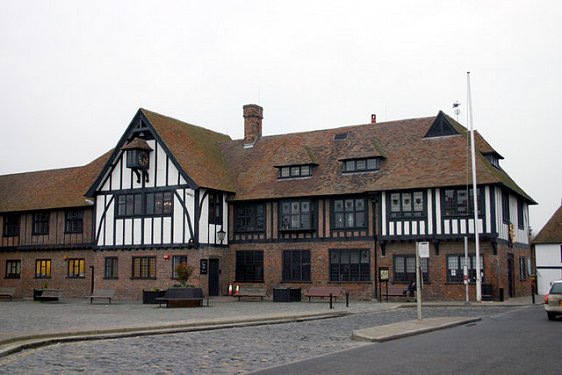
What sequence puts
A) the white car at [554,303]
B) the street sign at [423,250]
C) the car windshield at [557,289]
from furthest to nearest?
the street sign at [423,250]
the car windshield at [557,289]
the white car at [554,303]

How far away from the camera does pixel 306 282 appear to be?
122 feet

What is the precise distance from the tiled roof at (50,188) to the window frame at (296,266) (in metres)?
13.1

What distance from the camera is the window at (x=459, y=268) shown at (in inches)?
1302

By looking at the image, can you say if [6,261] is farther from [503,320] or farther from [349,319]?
[503,320]

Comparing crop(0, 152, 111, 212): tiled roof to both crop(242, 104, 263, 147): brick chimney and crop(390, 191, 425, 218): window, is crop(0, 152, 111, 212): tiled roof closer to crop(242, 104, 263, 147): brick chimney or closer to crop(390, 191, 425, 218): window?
crop(242, 104, 263, 147): brick chimney

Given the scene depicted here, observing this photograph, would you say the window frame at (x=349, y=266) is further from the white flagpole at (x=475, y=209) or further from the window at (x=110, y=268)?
the window at (x=110, y=268)

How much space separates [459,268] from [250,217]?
39.8 ft

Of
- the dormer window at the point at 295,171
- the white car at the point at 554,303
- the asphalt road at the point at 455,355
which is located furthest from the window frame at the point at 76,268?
the white car at the point at 554,303

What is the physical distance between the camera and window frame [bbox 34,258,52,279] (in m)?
43.5

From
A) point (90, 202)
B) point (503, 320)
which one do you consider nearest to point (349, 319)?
point (503, 320)

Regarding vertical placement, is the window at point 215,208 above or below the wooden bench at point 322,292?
above

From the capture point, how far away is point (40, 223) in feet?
145

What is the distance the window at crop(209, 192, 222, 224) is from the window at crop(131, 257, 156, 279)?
4.02m

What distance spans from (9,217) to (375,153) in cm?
2505
